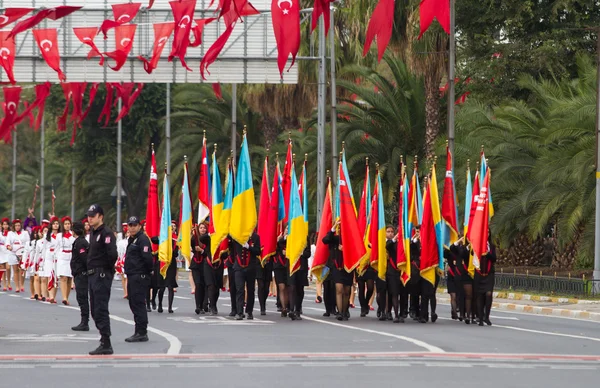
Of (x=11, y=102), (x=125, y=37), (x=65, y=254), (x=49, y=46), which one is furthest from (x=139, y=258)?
(x=11, y=102)

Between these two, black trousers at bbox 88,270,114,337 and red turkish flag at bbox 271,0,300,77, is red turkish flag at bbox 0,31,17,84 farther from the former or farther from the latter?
black trousers at bbox 88,270,114,337

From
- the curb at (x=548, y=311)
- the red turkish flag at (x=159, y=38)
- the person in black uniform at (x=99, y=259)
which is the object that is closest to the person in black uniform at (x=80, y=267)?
the person in black uniform at (x=99, y=259)

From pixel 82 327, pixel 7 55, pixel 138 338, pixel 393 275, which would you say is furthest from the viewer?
pixel 7 55

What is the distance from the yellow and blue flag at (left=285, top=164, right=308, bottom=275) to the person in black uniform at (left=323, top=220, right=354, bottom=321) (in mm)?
615

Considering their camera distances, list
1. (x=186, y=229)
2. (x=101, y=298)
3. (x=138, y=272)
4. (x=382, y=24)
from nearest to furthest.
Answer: (x=382, y=24), (x=101, y=298), (x=138, y=272), (x=186, y=229)

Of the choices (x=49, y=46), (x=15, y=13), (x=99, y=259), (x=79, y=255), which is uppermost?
(x=49, y=46)

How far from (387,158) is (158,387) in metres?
29.1

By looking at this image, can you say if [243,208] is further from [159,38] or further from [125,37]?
[125,37]

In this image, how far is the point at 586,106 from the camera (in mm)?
31391

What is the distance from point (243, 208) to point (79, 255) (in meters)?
4.63

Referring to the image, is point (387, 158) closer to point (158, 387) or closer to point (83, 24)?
point (83, 24)

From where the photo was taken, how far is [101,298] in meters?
16.0

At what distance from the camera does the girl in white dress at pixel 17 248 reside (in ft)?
114

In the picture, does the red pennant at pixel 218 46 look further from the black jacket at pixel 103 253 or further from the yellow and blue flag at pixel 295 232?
the black jacket at pixel 103 253
